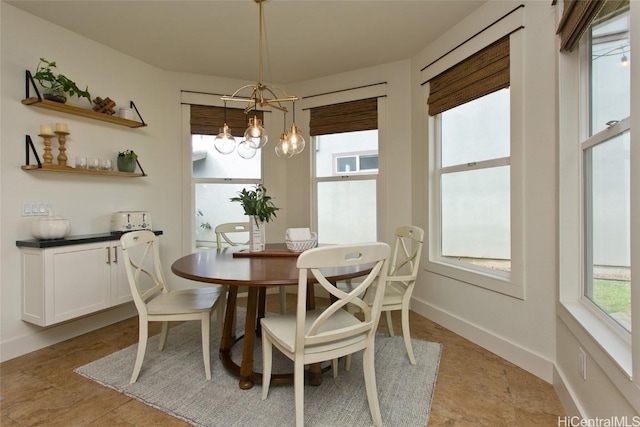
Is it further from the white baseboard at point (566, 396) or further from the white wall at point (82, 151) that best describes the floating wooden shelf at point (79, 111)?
the white baseboard at point (566, 396)

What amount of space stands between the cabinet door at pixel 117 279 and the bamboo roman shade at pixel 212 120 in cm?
161

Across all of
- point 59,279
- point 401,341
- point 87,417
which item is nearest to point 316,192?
point 401,341

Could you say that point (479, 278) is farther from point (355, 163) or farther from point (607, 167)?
point (355, 163)

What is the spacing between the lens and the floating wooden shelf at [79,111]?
2.41 meters

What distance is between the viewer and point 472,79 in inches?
100

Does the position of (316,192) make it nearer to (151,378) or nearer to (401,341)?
(401,341)

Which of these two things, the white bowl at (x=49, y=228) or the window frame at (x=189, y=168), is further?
the window frame at (x=189, y=168)

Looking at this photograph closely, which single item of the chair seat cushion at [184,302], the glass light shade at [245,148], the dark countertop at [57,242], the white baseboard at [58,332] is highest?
the glass light shade at [245,148]

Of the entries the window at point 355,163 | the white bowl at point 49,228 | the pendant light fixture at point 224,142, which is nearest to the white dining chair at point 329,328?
the pendant light fixture at point 224,142

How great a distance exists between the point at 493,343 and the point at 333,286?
164 centimetres

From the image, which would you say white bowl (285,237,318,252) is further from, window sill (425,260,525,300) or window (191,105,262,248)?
window (191,105,262,248)

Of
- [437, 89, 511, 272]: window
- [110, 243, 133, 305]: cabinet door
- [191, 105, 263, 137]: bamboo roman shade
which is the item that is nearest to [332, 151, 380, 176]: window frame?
[437, 89, 511, 272]: window

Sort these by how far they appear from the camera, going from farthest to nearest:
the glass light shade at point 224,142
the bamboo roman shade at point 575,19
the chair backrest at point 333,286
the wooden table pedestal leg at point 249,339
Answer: the glass light shade at point 224,142 < the wooden table pedestal leg at point 249,339 < the bamboo roman shade at point 575,19 < the chair backrest at point 333,286

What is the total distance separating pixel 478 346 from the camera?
2.46 m
